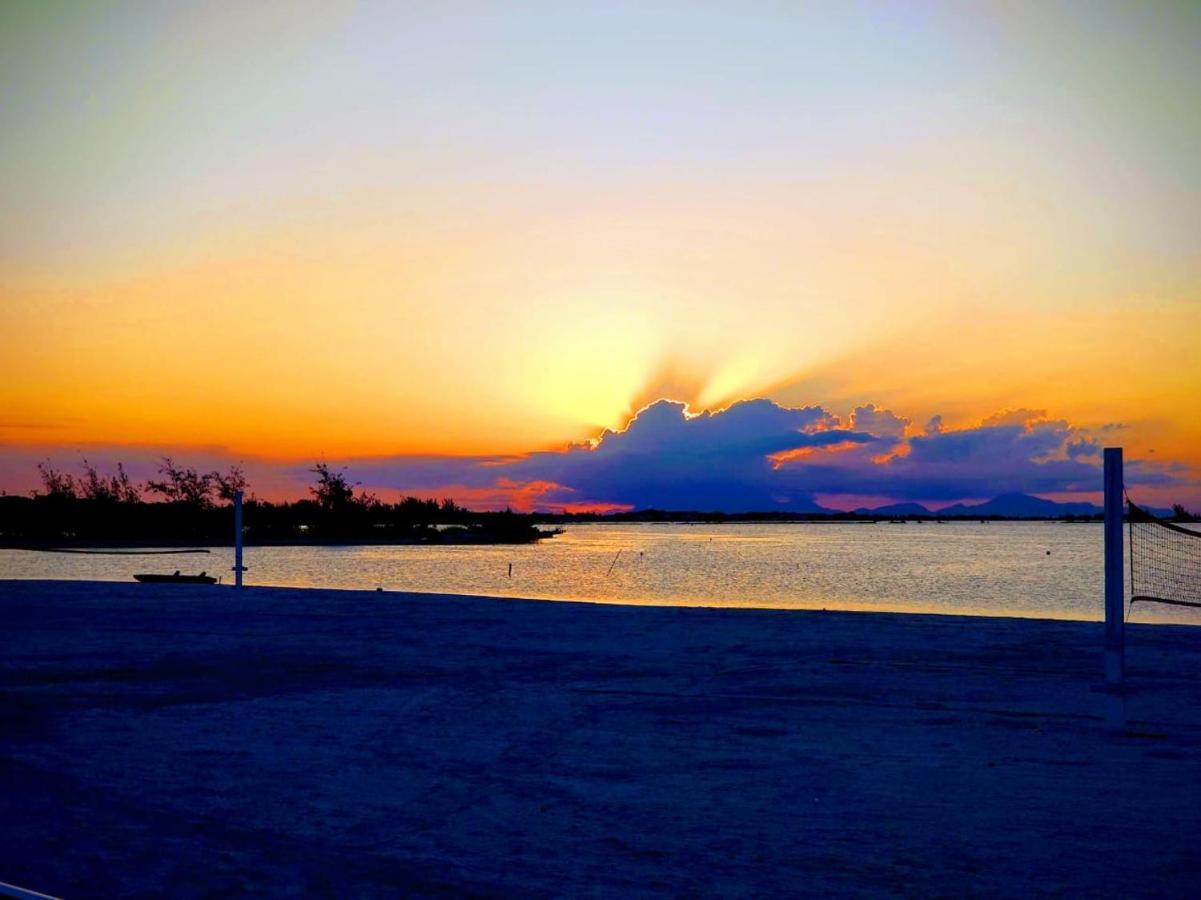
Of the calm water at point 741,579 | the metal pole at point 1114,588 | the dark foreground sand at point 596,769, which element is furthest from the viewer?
the calm water at point 741,579

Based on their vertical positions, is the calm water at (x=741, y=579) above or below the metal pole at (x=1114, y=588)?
below

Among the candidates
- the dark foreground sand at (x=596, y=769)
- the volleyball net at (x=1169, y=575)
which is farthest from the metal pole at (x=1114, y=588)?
the volleyball net at (x=1169, y=575)

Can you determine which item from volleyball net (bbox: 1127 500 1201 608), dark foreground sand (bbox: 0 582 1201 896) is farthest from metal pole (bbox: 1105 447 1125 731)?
volleyball net (bbox: 1127 500 1201 608)

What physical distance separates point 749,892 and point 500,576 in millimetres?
79949

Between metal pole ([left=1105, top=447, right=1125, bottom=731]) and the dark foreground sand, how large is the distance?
32 centimetres

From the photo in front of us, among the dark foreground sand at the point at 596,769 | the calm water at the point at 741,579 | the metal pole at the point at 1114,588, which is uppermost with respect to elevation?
the metal pole at the point at 1114,588

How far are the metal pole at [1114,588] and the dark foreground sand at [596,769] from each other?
0.32m

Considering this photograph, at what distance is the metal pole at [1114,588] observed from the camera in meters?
9.12

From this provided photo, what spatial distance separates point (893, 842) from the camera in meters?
6.15

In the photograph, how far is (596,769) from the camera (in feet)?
26.0

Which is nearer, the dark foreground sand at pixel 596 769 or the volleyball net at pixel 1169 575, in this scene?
the dark foreground sand at pixel 596 769

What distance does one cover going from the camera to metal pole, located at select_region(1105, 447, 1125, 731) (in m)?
9.12

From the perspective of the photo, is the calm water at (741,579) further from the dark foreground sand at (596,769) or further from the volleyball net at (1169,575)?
the dark foreground sand at (596,769)

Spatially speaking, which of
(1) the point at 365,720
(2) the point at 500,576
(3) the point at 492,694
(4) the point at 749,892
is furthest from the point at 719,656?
(2) the point at 500,576
